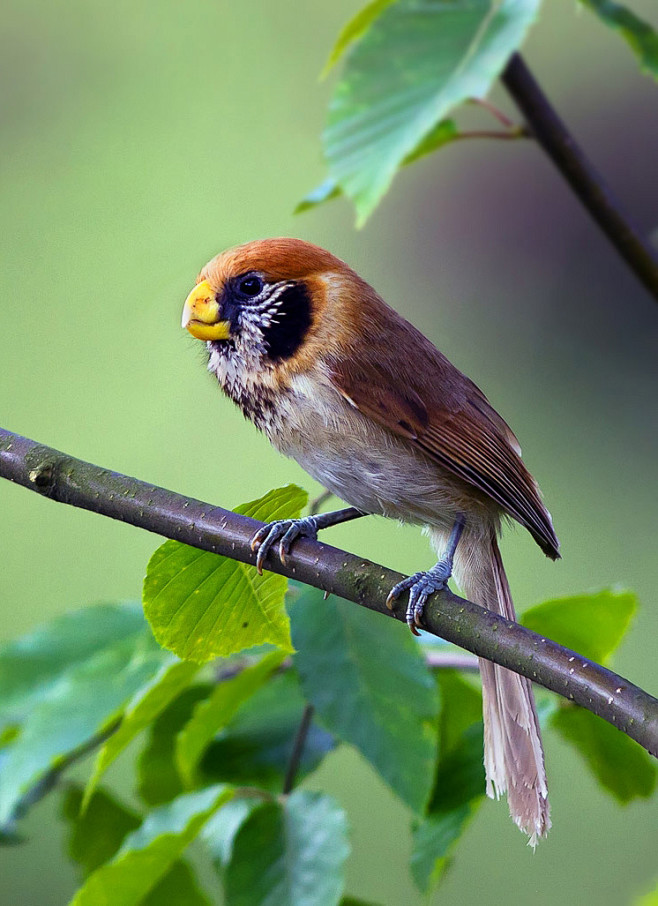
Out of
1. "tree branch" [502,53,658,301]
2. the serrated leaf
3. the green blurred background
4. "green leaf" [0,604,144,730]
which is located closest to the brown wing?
"tree branch" [502,53,658,301]

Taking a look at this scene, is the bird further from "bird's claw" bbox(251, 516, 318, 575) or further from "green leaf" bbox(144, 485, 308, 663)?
"green leaf" bbox(144, 485, 308, 663)

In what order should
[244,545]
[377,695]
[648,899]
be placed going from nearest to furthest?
[648,899], [244,545], [377,695]

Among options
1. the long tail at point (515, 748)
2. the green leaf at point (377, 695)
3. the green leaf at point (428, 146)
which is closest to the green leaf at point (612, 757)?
the long tail at point (515, 748)

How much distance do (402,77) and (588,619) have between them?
583 mm

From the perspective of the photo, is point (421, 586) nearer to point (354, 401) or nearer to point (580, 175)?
point (354, 401)

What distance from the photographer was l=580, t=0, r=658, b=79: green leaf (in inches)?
46.1

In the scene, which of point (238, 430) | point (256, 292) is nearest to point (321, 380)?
point (256, 292)

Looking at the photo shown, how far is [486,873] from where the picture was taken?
345 centimetres

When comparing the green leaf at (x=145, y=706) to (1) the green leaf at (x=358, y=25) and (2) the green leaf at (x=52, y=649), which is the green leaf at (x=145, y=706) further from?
(1) the green leaf at (x=358, y=25)

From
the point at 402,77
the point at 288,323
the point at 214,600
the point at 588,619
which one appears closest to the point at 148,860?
the point at 214,600

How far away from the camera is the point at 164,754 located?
119 centimetres

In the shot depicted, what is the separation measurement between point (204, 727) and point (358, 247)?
9.64 ft

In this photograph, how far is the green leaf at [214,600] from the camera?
2.99ft

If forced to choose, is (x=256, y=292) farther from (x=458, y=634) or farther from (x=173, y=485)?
(x=173, y=485)
